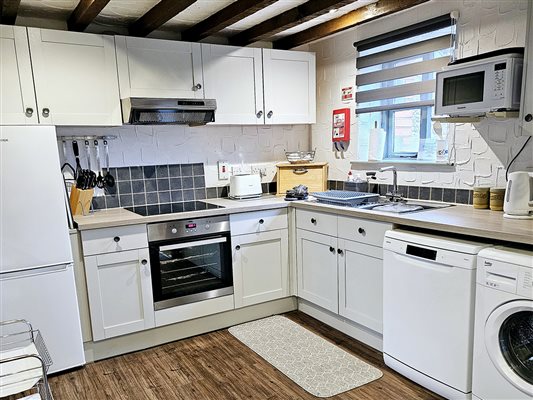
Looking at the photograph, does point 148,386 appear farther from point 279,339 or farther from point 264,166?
point 264,166

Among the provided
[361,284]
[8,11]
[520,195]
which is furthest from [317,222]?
[8,11]

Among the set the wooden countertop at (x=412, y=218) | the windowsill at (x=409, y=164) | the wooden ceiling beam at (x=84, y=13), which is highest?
the wooden ceiling beam at (x=84, y=13)

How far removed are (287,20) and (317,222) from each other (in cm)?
147

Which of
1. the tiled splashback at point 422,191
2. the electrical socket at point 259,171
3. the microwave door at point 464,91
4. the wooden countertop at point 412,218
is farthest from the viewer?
the electrical socket at point 259,171

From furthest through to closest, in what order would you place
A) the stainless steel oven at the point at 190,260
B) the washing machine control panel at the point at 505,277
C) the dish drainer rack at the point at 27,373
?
1. the stainless steel oven at the point at 190,260
2. the washing machine control panel at the point at 505,277
3. the dish drainer rack at the point at 27,373

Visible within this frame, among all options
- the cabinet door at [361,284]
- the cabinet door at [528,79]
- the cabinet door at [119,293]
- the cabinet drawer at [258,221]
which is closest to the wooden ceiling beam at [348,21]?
the cabinet door at [528,79]

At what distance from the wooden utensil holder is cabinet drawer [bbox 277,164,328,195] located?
1578 millimetres

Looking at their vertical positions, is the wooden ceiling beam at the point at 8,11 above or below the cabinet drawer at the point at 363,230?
above

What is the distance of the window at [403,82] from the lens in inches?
109

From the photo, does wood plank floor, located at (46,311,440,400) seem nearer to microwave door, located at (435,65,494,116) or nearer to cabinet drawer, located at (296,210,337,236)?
cabinet drawer, located at (296,210,337,236)

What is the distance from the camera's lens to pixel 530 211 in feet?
7.02

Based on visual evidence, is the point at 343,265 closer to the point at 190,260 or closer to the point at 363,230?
the point at 363,230

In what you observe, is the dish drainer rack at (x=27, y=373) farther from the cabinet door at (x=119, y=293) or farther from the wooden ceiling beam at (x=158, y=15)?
the wooden ceiling beam at (x=158, y=15)

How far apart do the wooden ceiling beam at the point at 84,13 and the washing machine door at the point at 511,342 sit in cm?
260
